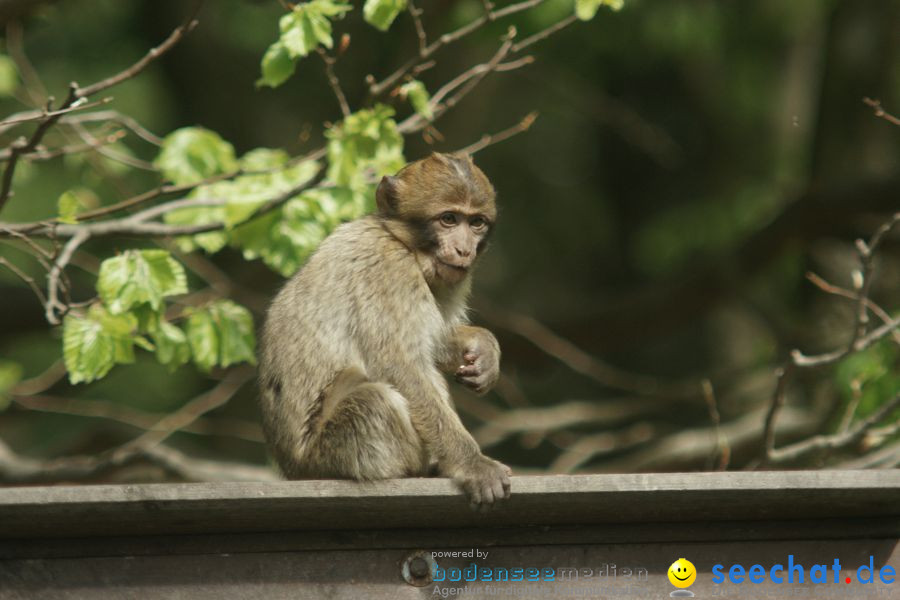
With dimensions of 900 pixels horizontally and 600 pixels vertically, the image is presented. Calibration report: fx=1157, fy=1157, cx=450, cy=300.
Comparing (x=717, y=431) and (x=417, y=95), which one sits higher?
(x=417, y=95)

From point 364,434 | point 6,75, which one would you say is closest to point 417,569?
point 364,434

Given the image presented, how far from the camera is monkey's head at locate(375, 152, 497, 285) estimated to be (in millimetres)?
5039

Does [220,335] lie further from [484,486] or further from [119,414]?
[119,414]

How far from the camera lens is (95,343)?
16.1 feet

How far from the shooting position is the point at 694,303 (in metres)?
9.02

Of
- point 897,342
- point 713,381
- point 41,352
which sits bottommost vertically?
point 41,352

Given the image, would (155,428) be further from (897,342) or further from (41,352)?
(41,352)

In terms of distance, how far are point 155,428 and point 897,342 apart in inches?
172

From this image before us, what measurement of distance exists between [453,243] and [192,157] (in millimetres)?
1903

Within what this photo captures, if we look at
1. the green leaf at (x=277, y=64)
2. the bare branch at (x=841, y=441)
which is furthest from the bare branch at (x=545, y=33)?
the bare branch at (x=841, y=441)

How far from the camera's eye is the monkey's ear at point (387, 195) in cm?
522

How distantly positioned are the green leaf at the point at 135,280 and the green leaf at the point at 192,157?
1163mm

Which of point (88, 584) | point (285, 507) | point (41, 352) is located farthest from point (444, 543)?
point (41, 352)

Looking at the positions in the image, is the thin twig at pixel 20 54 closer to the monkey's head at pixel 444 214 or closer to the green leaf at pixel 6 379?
the green leaf at pixel 6 379
